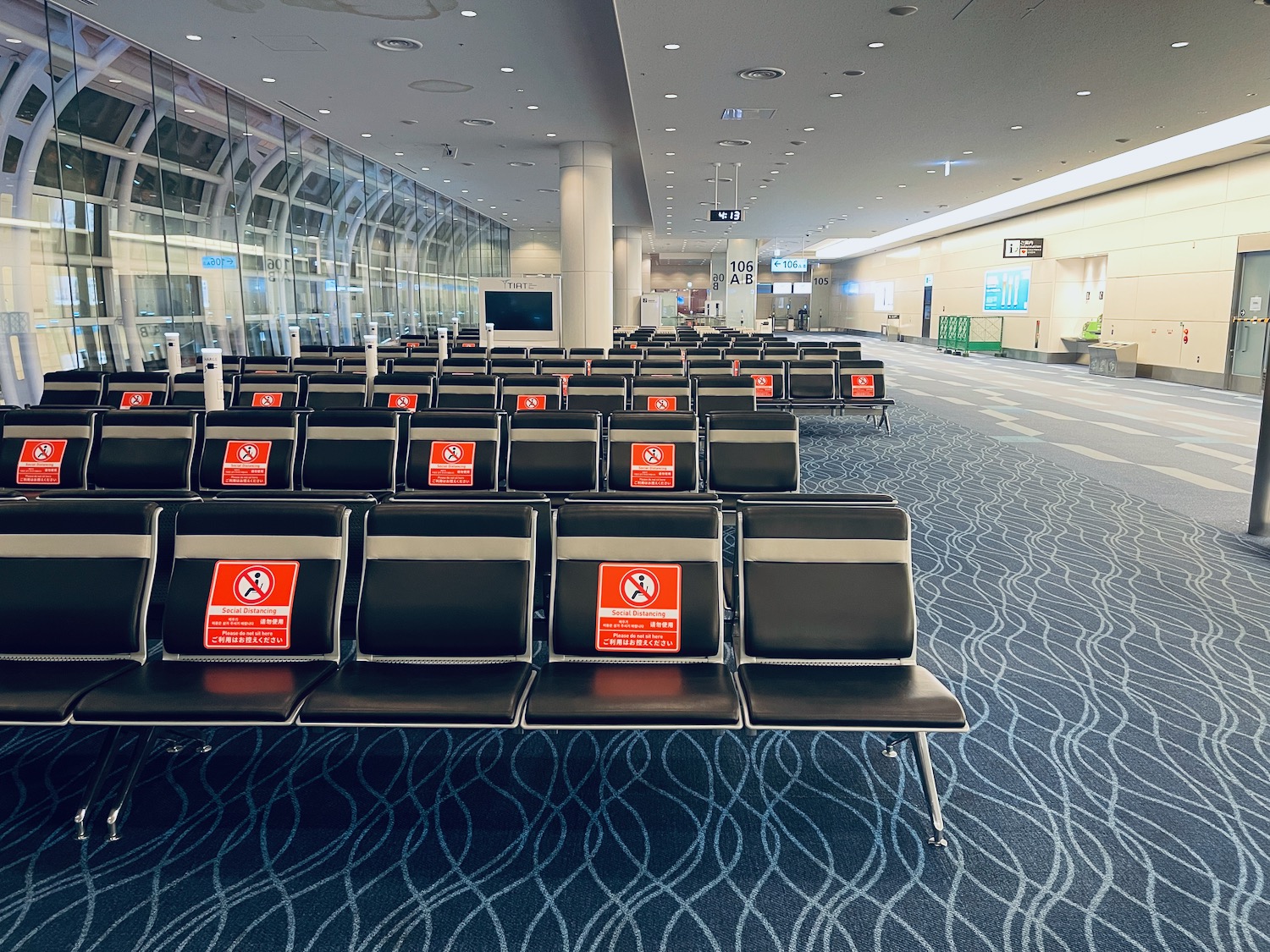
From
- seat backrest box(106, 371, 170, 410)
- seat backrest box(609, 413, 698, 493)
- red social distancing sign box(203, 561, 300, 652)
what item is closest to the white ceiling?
seat backrest box(106, 371, 170, 410)

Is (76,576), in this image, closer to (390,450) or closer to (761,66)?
(390,450)

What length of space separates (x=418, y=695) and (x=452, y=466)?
2.51 meters

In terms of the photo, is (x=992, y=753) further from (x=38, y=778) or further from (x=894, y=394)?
(x=894, y=394)

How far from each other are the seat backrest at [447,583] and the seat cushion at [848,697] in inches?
32.0

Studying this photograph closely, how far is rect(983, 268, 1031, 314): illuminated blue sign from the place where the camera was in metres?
25.3

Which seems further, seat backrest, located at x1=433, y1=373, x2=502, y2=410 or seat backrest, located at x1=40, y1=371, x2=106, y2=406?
seat backrest, located at x1=40, y1=371, x2=106, y2=406

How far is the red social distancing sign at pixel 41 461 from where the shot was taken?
5.11 m

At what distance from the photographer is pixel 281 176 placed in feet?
46.6

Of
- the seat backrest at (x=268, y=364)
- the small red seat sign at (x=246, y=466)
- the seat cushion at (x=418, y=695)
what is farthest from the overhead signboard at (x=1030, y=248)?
the seat cushion at (x=418, y=695)

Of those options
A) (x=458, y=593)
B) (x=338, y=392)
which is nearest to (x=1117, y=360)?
(x=338, y=392)

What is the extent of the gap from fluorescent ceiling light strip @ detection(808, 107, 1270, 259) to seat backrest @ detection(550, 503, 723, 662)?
1329cm

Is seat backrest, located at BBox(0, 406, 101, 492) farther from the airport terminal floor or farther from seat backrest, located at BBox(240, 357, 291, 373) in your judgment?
seat backrest, located at BBox(240, 357, 291, 373)

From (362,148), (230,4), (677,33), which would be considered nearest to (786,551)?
(677,33)

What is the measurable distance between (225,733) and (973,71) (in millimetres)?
9126
